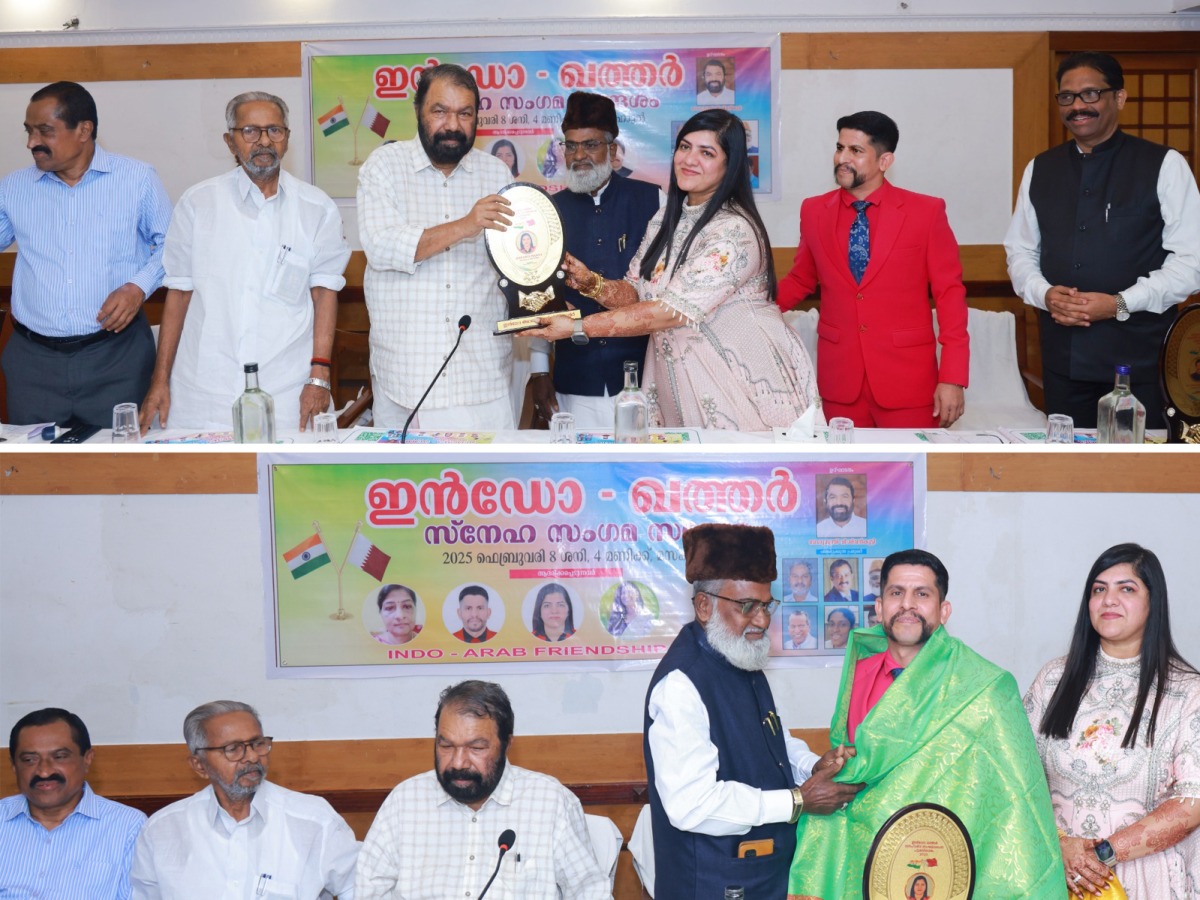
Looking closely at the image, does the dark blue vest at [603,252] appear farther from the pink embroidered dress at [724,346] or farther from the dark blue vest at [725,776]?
the dark blue vest at [725,776]

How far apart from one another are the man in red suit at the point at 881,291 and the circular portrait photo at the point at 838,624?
92cm

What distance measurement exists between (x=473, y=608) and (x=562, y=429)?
55cm

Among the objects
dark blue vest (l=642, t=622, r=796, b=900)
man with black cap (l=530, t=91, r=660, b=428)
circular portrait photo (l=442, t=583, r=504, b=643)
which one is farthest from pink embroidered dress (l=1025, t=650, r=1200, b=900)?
man with black cap (l=530, t=91, r=660, b=428)

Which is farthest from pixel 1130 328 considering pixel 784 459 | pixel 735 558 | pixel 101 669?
pixel 101 669

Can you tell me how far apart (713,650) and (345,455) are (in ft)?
3.94

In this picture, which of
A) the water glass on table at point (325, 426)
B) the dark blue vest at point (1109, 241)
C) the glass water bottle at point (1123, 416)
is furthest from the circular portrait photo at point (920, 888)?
the dark blue vest at point (1109, 241)

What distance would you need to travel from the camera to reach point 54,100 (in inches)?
169

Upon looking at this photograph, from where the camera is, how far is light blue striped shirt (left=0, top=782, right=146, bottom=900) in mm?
3324

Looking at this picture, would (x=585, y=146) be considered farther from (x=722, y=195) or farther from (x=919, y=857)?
(x=919, y=857)

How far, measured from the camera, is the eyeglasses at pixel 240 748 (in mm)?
3252

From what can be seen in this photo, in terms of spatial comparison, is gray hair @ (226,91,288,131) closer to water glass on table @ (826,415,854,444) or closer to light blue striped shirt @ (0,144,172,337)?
light blue striped shirt @ (0,144,172,337)

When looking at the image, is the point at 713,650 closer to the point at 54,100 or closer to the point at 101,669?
the point at 101,669

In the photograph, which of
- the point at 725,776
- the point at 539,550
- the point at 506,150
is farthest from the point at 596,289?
the point at 506,150

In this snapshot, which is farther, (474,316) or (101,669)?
(474,316)
